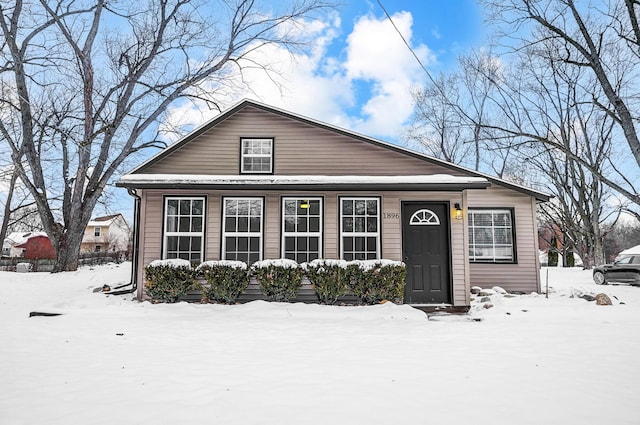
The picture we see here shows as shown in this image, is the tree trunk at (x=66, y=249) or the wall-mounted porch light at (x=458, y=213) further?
the tree trunk at (x=66, y=249)

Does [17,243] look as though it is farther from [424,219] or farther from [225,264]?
[424,219]

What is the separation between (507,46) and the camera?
42.6ft

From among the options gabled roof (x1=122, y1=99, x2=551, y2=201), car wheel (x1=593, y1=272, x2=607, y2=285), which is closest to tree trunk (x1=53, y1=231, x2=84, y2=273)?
gabled roof (x1=122, y1=99, x2=551, y2=201)

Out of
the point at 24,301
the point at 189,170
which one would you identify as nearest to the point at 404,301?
the point at 189,170

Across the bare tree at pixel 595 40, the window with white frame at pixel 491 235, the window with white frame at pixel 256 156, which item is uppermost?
the bare tree at pixel 595 40

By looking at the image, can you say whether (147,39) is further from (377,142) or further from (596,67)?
(596,67)

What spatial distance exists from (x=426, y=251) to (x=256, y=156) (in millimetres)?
4585

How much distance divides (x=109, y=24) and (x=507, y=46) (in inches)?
655

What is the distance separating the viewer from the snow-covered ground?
9.93ft

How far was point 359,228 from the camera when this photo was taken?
8656mm

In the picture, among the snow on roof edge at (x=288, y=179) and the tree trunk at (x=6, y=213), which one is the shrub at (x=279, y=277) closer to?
the snow on roof edge at (x=288, y=179)

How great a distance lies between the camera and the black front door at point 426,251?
8.55 metres

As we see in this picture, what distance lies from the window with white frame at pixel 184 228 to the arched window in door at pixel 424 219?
15.9 feet

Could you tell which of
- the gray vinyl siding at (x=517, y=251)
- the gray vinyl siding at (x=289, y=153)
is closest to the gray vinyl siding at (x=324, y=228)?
the gray vinyl siding at (x=289, y=153)
